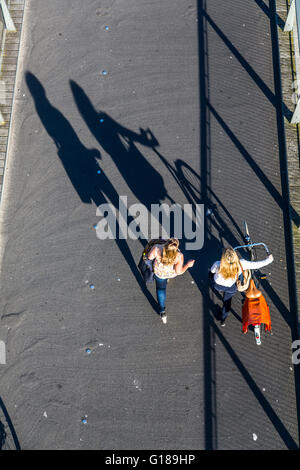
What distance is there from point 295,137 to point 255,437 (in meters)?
5.87

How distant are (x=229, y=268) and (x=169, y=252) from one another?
0.93 meters

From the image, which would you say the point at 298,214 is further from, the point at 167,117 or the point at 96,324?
the point at 96,324

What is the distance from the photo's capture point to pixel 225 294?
7.77m

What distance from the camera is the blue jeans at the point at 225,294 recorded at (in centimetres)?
745

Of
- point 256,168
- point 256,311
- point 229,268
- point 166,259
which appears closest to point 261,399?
point 256,311

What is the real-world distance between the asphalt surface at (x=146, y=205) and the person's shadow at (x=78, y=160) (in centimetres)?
3

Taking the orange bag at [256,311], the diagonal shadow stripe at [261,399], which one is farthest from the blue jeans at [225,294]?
the diagonal shadow stripe at [261,399]

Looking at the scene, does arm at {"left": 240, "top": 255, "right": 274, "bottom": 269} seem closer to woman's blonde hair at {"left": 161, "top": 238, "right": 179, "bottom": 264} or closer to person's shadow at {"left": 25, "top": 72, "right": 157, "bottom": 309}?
woman's blonde hair at {"left": 161, "top": 238, "right": 179, "bottom": 264}

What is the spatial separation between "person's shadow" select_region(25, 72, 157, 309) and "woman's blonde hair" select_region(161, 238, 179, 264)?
6.03 ft

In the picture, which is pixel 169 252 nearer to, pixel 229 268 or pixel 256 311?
pixel 229 268

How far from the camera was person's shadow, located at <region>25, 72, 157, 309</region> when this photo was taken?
30.7 ft

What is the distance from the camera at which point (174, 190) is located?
368 inches

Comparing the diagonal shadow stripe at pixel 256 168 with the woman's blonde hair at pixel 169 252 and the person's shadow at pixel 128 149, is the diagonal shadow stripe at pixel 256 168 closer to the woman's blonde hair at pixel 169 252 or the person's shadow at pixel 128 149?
the person's shadow at pixel 128 149

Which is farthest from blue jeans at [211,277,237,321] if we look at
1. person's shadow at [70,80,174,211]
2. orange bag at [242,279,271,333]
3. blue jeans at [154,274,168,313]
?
person's shadow at [70,80,174,211]
